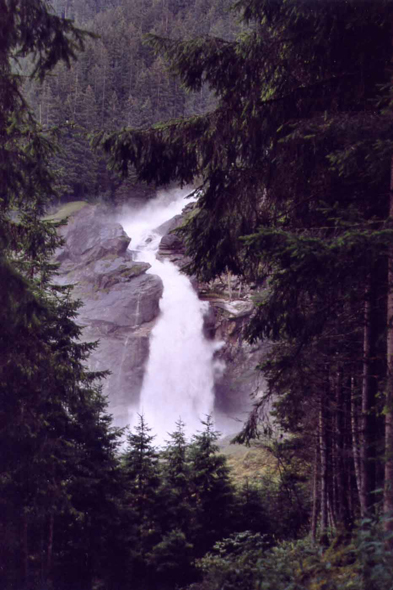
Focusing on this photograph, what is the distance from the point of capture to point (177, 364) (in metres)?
31.6

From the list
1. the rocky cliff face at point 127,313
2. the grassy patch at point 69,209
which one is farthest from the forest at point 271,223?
the grassy patch at point 69,209

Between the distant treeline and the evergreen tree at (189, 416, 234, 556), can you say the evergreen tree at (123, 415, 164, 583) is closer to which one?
the evergreen tree at (189, 416, 234, 556)

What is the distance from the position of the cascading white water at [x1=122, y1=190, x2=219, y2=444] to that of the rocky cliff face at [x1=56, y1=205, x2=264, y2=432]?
24.5 inches

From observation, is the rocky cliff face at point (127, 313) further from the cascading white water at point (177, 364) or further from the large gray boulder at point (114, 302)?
the cascading white water at point (177, 364)

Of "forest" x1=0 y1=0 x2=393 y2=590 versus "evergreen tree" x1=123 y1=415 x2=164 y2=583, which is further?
"evergreen tree" x1=123 y1=415 x2=164 y2=583

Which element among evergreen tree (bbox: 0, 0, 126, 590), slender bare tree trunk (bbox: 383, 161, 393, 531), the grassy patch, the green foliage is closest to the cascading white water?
the grassy patch

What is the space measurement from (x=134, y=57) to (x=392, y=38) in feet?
208

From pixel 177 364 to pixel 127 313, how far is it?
463 centimetres

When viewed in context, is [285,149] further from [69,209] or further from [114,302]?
[69,209]

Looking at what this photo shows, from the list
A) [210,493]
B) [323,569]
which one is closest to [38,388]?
[323,569]

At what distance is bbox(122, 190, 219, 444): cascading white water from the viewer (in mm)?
30016

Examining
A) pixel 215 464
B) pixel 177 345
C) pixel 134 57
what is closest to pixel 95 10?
pixel 134 57

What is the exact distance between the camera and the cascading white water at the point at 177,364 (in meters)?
30.0

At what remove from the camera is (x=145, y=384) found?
30.4 meters
